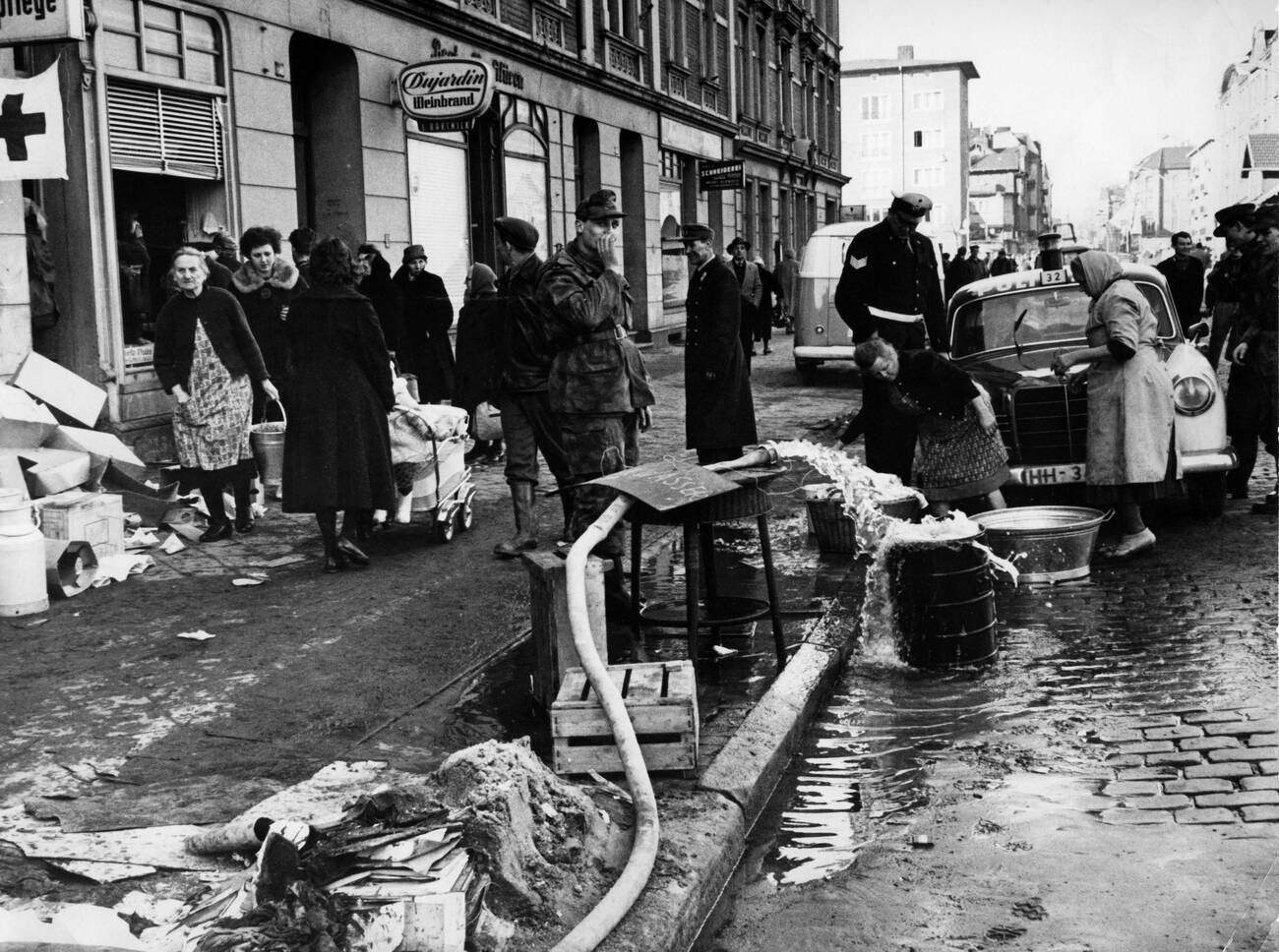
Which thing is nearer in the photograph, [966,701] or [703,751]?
[703,751]

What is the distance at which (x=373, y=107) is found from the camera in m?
15.9

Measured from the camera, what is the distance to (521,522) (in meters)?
8.77

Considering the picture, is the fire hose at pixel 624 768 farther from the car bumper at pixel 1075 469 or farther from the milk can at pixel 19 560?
the car bumper at pixel 1075 469

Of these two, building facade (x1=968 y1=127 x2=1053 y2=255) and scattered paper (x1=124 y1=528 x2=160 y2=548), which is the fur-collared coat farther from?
building facade (x1=968 y1=127 x2=1053 y2=255)

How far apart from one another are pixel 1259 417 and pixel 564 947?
25.9ft

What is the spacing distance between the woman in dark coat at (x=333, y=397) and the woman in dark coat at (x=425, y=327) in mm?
5392

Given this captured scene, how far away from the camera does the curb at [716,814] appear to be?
12.2ft

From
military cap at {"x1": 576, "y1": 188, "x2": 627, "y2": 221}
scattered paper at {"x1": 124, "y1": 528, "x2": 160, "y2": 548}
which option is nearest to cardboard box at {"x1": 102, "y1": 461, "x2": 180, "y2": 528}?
scattered paper at {"x1": 124, "y1": 528, "x2": 160, "y2": 548}

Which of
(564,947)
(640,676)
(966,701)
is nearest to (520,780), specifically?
(564,947)

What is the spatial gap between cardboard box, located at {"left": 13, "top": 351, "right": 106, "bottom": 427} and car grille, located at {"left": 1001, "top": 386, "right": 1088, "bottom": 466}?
6.61 meters

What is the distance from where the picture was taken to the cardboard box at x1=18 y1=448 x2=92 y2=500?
8.77 metres

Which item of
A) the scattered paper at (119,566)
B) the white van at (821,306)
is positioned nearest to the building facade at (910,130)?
the white van at (821,306)

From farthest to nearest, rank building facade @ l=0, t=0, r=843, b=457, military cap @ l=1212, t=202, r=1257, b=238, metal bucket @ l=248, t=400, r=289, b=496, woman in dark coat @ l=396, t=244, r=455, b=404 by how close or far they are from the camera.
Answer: woman in dark coat @ l=396, t=244, r=455, b=404 → building facade @ l=0, t=0, r=843, b=457 → military cap @ l=1212, t=202, r=1257, b=238 → metal bucket @ l=248, t=400, r=289, b=496

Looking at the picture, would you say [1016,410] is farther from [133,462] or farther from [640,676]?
[133,462]
